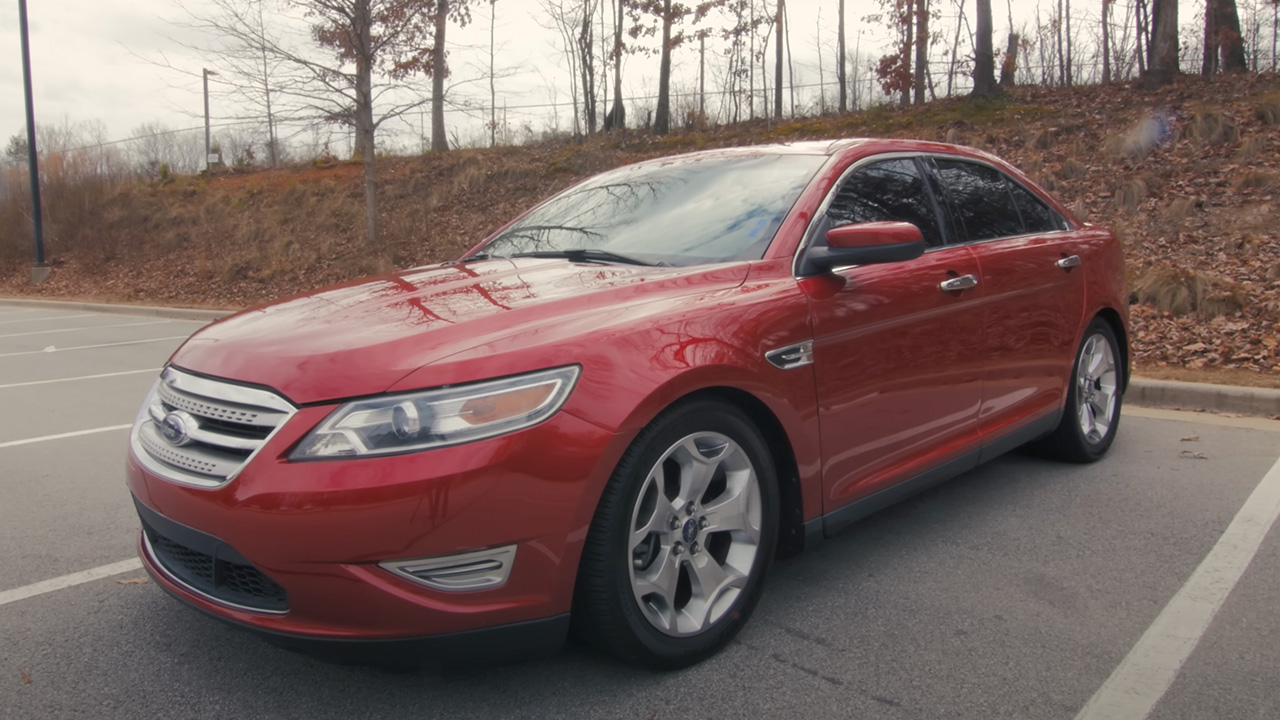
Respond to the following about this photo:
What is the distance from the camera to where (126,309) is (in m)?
17.2

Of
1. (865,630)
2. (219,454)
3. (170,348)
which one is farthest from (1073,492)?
(170,348)

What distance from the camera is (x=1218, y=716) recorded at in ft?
7.92

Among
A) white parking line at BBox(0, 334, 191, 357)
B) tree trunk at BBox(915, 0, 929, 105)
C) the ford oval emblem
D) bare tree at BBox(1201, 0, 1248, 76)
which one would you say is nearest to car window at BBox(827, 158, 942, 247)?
the ford oval emblem

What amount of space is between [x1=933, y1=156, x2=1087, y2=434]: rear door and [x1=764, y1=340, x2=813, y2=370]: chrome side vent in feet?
3.87

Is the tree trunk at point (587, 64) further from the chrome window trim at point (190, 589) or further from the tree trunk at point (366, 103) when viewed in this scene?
the chrome window trim at point (190, 589)

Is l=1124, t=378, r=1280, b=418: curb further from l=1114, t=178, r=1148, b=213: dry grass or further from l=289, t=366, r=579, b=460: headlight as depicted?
l=1114, t=178, r=1148, b=213: dry grass

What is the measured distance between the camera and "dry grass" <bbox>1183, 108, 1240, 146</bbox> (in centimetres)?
1270

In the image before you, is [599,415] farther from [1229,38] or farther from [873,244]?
[1229,38]

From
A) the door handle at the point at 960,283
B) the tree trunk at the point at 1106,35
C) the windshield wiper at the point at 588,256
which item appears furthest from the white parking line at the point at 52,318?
the tree trunk at the point at 1106,35

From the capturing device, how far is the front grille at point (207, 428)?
2.30m

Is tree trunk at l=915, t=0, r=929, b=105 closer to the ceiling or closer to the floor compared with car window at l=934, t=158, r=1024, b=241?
closer to the ceiling

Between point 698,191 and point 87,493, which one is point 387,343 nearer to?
point 698,191

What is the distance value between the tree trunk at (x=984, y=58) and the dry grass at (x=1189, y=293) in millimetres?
8992

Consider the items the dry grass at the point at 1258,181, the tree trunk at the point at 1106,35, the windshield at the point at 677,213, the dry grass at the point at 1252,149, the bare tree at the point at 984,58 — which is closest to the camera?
the windshield at the point at 677,213
